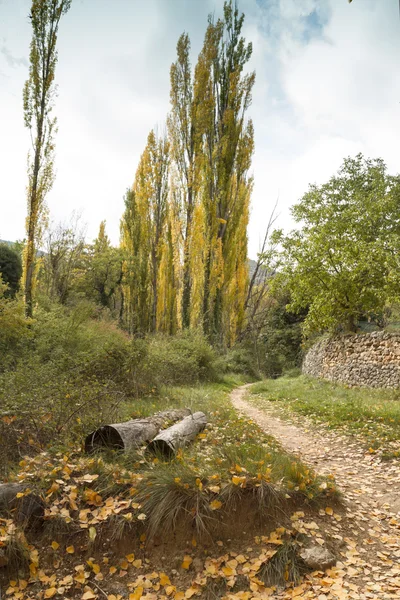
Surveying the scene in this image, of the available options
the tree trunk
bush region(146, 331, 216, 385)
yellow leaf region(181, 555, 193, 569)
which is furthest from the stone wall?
yellow leaf region(181, 555, 193, 569)

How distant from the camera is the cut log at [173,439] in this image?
4572mm

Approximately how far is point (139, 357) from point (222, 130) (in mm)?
13305

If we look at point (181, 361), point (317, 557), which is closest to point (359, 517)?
point (317, 557)

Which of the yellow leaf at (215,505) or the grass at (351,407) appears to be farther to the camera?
the grass at (351,407)

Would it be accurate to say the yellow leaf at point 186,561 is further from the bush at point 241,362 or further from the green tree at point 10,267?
the bush at point 241,362

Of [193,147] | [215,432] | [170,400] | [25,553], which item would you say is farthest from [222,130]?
[25,553]

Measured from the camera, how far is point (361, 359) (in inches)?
516

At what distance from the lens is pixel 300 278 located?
1481 centimetres

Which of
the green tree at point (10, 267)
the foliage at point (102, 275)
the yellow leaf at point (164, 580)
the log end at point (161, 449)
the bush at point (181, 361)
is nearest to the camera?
the yellow leaf at point (164, 580)

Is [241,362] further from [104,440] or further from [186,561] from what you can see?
[186,561]

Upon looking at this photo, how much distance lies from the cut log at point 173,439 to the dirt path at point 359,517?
171cm

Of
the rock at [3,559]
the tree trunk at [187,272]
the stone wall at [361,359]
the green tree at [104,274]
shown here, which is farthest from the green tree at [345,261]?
the green tree at [104,274]

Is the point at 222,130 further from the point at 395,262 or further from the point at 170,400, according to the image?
the point at 170,400

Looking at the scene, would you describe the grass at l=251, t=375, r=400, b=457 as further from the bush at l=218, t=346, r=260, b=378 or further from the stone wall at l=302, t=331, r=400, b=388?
the bush at l=218, t=346, r=260, b=378
